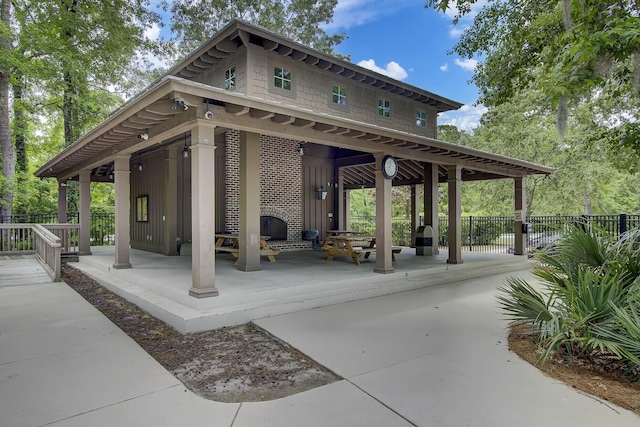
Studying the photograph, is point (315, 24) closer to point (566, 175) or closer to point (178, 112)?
point (566, 175)

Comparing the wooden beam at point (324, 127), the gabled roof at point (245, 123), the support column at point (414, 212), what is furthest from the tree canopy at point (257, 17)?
the wooden beam at point (324, 127)

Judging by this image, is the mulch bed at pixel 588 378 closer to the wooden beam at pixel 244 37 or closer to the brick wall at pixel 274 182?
the brick wall at pixel 274 182

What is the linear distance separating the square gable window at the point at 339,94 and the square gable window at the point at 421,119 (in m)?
3.25

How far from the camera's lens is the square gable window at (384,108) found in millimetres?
11537

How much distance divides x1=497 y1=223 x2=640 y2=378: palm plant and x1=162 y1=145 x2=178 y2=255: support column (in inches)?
322

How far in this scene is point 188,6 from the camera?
1989 cm

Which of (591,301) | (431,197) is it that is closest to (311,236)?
(431,197)

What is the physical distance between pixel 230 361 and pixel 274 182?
7.14 metres

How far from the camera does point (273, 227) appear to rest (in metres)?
10.9

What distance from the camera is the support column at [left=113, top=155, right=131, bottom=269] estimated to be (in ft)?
24.7

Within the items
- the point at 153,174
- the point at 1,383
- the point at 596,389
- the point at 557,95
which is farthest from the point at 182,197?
the point at 596,389

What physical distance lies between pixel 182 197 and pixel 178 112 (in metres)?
5.04

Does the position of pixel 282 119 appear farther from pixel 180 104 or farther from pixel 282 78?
pixel 282 78

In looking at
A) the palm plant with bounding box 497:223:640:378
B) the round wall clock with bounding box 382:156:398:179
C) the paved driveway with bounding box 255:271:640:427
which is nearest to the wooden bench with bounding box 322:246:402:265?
the round wall clock with bounding box 382:156:398:179
